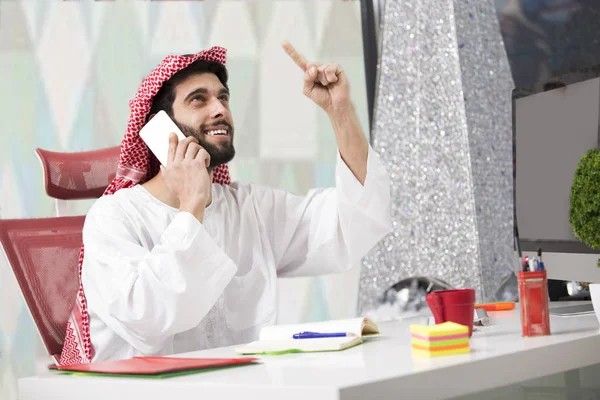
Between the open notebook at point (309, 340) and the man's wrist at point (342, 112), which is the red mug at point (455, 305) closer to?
the open notebook at point (309, 340)

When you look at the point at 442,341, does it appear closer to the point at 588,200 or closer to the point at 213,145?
the point at 588,200

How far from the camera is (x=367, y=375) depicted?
40.5 inches

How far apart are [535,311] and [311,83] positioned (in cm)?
91

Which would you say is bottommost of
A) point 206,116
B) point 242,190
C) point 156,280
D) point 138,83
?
point 156,280

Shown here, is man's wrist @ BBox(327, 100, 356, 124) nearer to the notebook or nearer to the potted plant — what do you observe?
the potted plant

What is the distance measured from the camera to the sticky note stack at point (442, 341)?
119 centimetres

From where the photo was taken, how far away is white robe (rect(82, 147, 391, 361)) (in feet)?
5.57

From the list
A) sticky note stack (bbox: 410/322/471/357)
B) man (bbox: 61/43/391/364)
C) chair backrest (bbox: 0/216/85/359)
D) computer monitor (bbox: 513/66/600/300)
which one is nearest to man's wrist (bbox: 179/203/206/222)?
man (bbox: 61/43/391/364)

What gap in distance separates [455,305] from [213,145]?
1042mm

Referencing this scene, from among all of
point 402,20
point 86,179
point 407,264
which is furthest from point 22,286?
point 402,20

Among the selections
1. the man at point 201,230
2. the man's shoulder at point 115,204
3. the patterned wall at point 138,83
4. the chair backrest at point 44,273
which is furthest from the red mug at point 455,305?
the patterned wall at point 138,83

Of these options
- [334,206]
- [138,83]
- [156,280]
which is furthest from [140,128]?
[138,83]

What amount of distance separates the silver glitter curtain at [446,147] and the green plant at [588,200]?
1.62 metres

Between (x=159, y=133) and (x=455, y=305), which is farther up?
(x=159, y=133)
